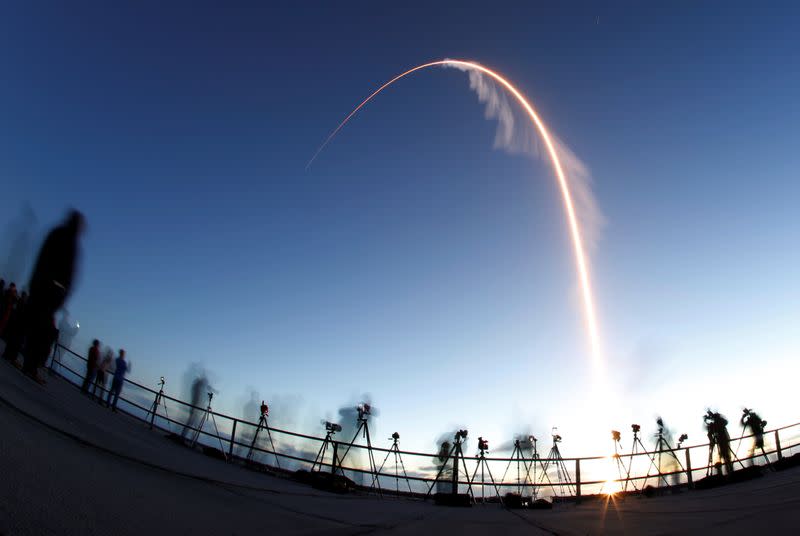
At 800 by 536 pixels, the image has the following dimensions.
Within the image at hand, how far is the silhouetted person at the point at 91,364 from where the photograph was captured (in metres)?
12.7

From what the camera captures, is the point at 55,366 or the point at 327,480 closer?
the point at 327,480

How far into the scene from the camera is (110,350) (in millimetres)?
16328

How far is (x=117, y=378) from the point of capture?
13617mm

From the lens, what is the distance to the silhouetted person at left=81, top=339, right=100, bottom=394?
1271 centimetres

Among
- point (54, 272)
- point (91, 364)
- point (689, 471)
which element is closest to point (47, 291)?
point (54, 272)

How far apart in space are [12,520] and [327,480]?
10210mm

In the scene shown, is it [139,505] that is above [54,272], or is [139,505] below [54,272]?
below

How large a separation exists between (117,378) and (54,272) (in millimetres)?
10025

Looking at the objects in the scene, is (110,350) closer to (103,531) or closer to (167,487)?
(167,487)

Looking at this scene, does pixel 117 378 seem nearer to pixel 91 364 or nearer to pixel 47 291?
pixel 91 364

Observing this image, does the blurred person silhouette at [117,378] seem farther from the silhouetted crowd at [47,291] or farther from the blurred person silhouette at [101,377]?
the silhouetted crowd at [47,291]

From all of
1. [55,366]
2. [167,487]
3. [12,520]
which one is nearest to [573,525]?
[167,487]

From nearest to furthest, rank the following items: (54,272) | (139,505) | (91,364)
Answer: (139,505) < (54,272) < (91,364)

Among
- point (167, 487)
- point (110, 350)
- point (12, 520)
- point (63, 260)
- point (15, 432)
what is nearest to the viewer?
point (12, 520)
